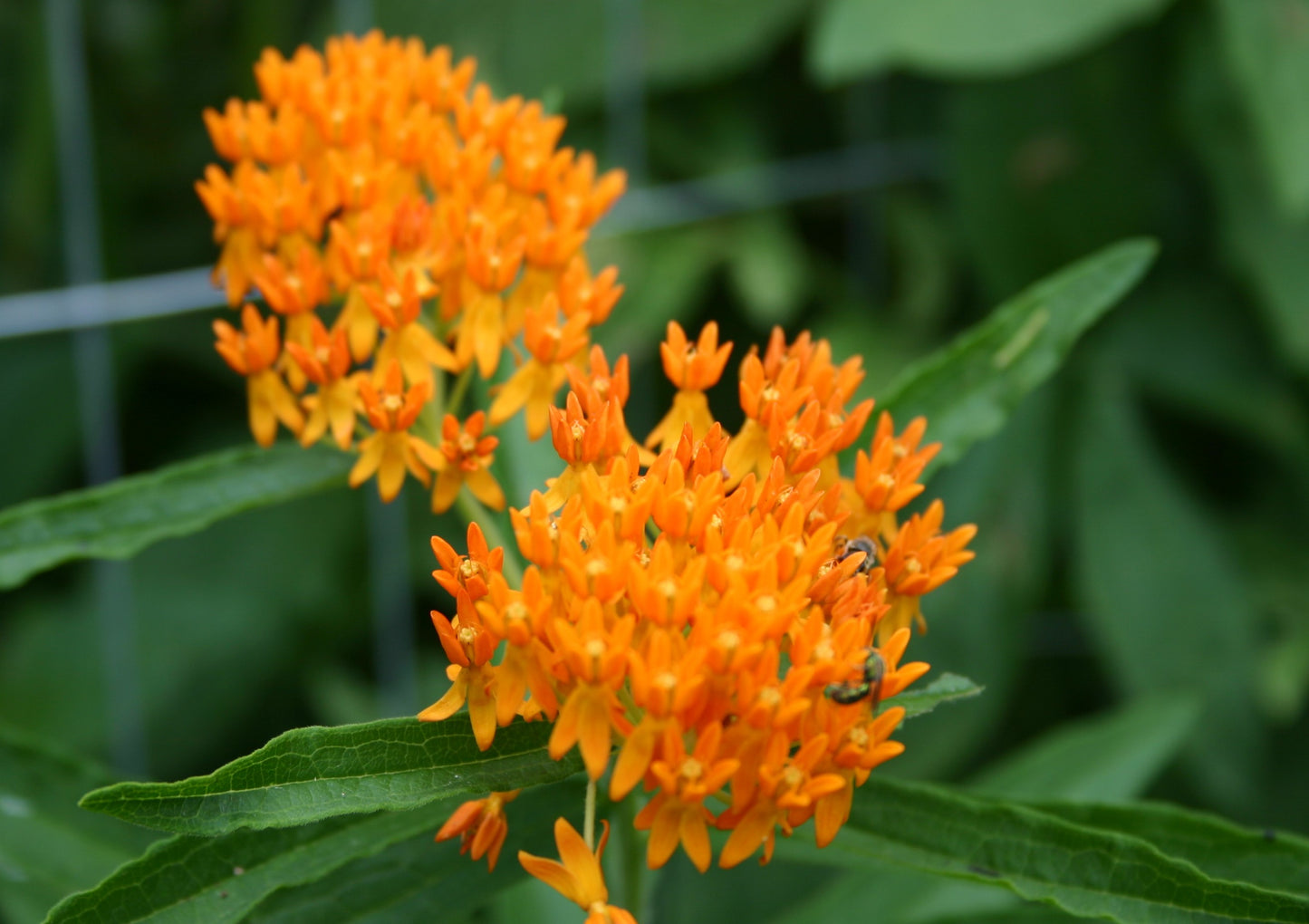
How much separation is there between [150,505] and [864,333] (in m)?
1.95

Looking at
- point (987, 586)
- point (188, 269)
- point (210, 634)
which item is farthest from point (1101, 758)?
point (188, 269)

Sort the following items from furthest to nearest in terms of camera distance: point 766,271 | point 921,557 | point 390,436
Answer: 1. point 766,271
2. point 390,436
3. point 921,557

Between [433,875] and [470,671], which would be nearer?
[470,671]


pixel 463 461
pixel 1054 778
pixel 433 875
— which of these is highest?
pixel 463 461

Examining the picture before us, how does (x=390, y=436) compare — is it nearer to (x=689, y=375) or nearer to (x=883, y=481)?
(x=689, y=375)

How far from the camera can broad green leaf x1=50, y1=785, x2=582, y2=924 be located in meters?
1.04

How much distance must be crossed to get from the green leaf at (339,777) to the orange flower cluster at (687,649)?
0.10 feet

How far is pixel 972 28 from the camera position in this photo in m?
2.50

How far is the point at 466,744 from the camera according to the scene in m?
1.08

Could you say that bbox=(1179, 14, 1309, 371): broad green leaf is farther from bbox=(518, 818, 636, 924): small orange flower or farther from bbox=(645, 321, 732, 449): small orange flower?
bbox=(518, 818, 636, 924): small orange flower

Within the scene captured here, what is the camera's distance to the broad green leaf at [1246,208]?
2615 millimetres

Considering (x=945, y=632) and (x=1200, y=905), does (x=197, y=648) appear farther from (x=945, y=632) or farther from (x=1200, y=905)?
(x=1200, y=905)

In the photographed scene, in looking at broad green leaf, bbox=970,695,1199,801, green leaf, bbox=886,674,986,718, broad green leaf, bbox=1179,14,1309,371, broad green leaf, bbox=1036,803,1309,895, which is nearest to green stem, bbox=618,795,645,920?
green leaf, bbox=886,674,986,718

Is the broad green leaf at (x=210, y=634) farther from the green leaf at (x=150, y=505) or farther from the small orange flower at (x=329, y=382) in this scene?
the small orange flower at (x=329, y=382)
